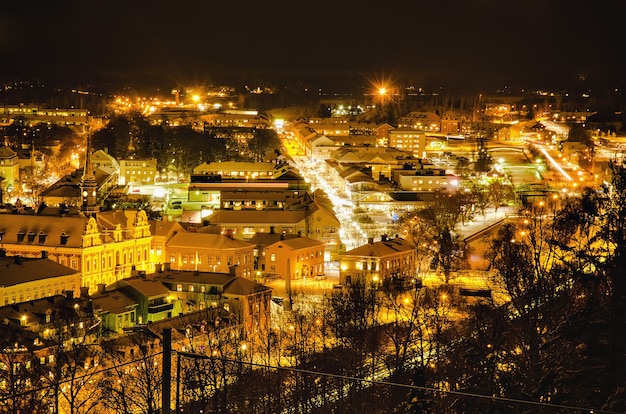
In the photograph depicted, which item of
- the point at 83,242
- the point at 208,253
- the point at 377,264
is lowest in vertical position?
the point at 377,264

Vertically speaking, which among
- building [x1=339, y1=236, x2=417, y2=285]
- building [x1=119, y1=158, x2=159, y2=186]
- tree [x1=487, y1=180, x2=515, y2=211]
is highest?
building [x1=119, y1=158, x2=159, y2=186]

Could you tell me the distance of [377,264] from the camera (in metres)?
14.6

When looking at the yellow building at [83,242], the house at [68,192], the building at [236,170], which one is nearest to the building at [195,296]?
the yellow building at [83,242]

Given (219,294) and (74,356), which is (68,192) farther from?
(74,356)

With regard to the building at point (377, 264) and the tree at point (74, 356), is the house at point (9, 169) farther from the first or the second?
the tree at point (74, 356)

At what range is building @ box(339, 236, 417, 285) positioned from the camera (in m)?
14.4

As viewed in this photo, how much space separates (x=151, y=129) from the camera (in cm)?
3048

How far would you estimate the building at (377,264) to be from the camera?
14.4 metres

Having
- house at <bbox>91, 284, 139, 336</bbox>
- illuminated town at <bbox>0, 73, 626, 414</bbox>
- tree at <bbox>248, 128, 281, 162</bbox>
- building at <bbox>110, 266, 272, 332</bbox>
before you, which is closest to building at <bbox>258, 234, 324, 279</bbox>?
illuminated town at <bbox>0, 73, 626, 414</bbox>

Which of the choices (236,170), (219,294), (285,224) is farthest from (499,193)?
(219,294)

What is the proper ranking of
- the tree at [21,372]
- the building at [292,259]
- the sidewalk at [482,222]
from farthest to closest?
the sidewalk at [482,222]
the building at [292,259]
the tree at [21,372]

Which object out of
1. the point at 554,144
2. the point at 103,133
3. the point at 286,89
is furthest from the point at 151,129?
the point at 286,89

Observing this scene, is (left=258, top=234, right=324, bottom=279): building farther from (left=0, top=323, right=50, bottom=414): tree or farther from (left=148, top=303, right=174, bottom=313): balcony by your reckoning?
(left=0, top=323, right=50, bottom=414): tree

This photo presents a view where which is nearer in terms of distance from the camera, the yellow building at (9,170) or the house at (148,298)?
the house at (148,298)
